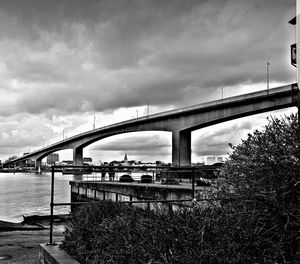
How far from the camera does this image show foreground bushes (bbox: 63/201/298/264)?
2.90 metres

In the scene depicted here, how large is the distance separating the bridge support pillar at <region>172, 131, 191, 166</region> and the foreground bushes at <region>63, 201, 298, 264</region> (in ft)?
Answer: 148

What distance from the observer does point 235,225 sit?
10.6 feet

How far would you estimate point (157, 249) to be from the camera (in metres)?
3.11

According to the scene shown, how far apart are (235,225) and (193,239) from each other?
15.6 inches


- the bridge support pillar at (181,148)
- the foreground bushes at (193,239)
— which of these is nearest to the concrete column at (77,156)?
the bridge support pillar at (181,148)

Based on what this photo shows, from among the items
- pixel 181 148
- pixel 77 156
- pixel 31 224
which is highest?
pixel 181 148

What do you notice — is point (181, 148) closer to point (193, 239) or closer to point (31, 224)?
point (31, 224)

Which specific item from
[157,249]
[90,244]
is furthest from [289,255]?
[90,244]

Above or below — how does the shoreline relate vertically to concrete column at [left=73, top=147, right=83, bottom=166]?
below

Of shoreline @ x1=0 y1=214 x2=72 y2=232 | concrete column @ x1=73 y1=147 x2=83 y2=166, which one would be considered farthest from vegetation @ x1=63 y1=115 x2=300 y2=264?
concrete column @ x1=73 y1=147 x2=83 y2=166

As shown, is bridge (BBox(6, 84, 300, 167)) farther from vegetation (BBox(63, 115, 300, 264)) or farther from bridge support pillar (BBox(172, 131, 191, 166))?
vegetation (BBox(63, 115, 300, 264))

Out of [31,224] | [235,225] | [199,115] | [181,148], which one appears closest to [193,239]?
[235,225]

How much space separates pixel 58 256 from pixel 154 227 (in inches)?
73.9

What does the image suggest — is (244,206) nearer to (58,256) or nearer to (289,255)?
(289,255)
